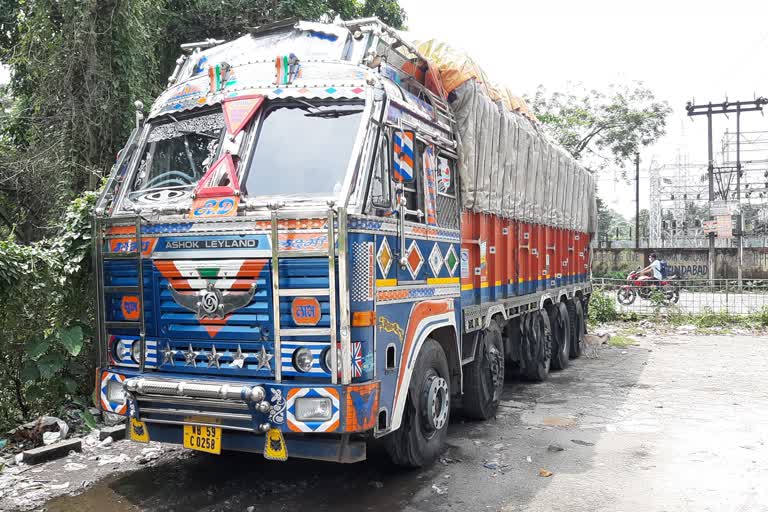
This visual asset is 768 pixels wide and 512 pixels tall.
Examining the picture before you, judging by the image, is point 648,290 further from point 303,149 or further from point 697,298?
point 303,149

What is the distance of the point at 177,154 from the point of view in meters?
5.03

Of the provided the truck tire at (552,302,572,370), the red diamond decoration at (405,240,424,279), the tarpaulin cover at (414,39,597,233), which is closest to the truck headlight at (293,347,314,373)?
the red diamond decoration at (405,240,424,279)

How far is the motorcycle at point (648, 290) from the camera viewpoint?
16938 mm

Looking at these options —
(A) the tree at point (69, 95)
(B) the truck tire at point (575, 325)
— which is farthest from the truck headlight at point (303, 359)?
(B) the truck tire at point (575, 325)

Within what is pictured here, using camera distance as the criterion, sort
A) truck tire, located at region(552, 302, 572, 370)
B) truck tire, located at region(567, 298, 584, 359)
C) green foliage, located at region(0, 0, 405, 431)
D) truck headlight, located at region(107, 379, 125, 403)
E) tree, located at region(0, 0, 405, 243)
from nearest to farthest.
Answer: truck headlight, located at region(107, 379, 125, 403) < green foliage, located at region(0, 0, 405, 431) < tree, located at region(0, 0, 405, 243) < truck tire, located at region(552, 302, 572, 370) < truck tire, located at region(567, 298, 584, 359)

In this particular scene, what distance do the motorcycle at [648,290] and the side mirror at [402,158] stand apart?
13.5 meters

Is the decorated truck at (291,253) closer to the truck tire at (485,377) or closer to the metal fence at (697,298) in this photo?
the truck tire at (485,377)

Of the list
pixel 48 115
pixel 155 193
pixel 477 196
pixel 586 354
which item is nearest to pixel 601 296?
pixel 586 354

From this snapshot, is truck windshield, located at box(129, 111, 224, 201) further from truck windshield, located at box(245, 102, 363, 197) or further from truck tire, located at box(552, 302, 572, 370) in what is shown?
truck tire, located at box(552, 302, 572, 370)

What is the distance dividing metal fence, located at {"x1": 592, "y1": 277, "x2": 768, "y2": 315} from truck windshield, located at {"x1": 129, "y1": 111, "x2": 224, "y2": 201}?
13898 mm

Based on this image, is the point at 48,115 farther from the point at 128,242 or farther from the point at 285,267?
the point at 285,267

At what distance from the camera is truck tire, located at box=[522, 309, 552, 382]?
29.2 feet

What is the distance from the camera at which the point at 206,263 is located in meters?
4.32

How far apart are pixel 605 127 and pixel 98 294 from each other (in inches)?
Answer: 1093
